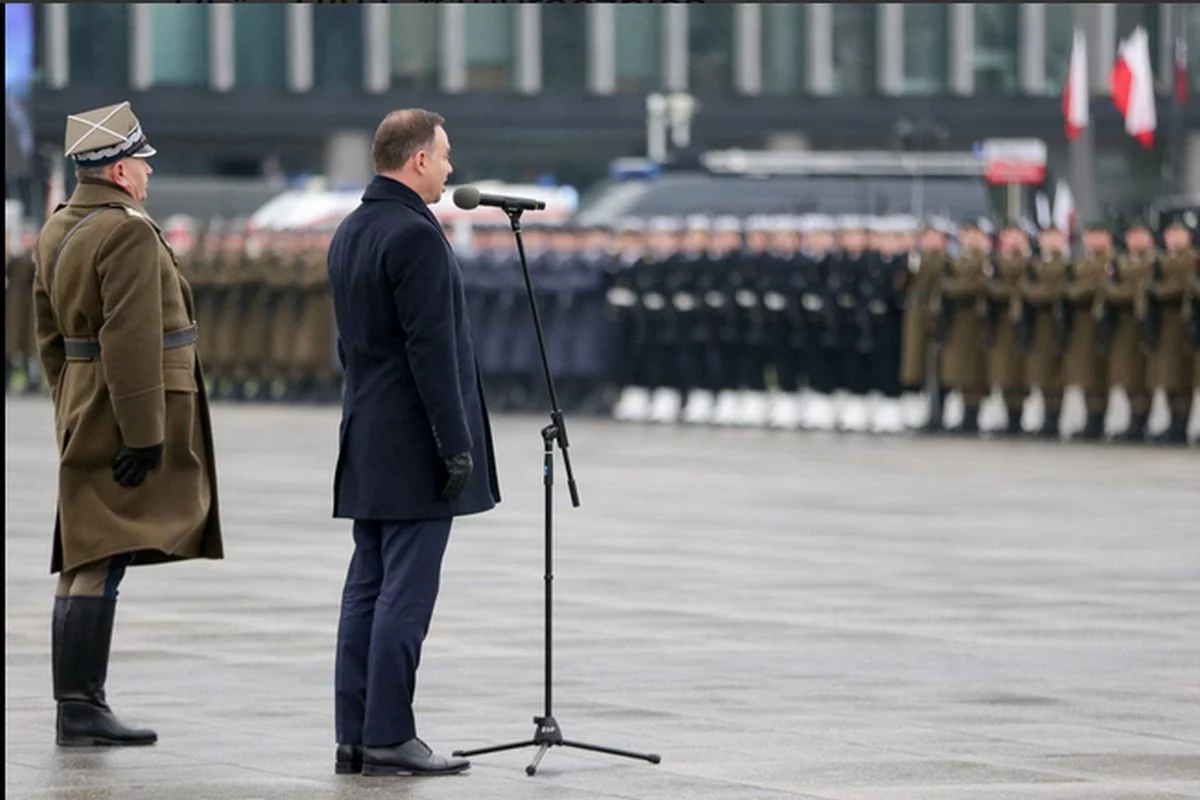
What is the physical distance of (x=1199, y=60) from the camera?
232 feet

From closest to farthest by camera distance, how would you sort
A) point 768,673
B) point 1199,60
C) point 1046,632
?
point 768,673 < point 1046,632 < point 1199,60

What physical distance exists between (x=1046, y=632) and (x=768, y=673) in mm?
1673

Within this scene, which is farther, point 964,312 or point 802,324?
point 802,324

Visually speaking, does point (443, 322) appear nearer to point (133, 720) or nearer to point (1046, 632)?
point (133, 720)

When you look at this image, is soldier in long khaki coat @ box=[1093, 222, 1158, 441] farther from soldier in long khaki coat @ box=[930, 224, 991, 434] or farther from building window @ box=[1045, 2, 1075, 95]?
building window @ box=[1045, 2, 1075, 95]

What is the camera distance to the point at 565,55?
71.8 meters

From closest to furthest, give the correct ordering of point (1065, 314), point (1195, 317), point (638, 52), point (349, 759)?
1. point (349, 759)
2. point (1195, 317)
3. point (1065, 314)
4. point (638, 52)

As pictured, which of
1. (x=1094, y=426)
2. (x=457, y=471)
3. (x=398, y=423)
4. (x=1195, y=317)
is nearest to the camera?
(x=457, y=471)

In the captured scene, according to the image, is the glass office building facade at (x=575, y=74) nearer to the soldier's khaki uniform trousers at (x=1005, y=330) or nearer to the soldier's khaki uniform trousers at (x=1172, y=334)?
the soldier's khaki uniform trousers at (x=1005, y=330)

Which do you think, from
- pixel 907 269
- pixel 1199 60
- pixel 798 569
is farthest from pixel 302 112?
pixel 798 569

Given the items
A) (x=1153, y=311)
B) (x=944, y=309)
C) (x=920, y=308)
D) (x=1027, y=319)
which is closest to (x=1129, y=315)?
(x=1153, y=311)

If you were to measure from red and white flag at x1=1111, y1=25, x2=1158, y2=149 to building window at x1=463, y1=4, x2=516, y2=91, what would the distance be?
36.6 m

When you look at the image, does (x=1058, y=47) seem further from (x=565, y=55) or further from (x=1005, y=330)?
(x=1005, y=330)

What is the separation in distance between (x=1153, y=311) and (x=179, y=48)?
1954 inches
